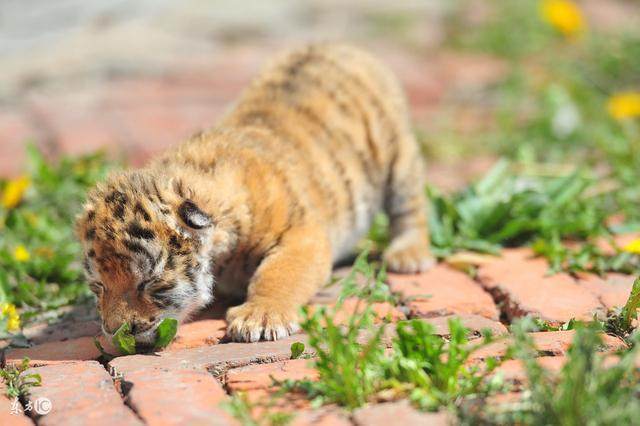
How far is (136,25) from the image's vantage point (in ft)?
26.7

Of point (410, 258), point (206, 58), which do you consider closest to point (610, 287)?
point (410, 258)

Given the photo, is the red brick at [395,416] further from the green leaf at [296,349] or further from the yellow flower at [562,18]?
the yellow flower at [562,18]

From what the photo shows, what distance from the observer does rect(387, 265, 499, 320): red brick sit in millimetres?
4051

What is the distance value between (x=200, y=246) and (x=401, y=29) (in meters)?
5.72

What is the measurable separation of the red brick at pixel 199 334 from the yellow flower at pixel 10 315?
0.72 metres

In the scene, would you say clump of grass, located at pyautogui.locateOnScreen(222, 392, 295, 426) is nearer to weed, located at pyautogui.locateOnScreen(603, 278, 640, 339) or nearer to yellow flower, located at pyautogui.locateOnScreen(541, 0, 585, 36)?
weed, located at pyautogui.locateOnScreen(603, 278, 640, 339)

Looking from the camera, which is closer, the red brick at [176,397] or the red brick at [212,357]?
the red brick at [176,397]

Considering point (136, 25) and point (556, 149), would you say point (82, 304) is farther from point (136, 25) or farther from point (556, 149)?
point (136, 25)

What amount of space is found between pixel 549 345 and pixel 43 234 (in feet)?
10.1

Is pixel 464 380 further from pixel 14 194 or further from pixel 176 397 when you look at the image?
pixel 14 194

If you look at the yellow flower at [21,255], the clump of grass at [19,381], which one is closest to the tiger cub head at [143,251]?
the clump of grass at [19,381]

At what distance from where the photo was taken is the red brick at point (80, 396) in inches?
117

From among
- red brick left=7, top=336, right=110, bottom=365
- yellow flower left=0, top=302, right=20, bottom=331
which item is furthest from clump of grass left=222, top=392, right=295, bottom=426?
yellow flower left=0, top=302, right=20, bottom=331

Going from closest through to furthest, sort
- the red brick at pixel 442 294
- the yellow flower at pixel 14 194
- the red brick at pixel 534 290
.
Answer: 1. the red brick at pixel 534 290
2. the red brick at pixel 442 294
3. the yellow flower at pixel 14 194
